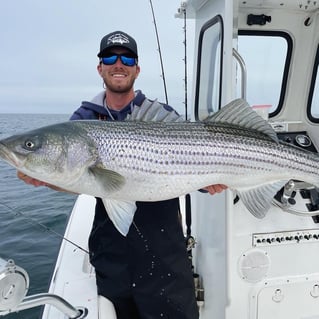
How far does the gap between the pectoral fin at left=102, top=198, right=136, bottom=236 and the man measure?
33 centimetres

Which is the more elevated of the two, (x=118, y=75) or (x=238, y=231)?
(x=118, y=75)

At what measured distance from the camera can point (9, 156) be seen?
2041 millimetres

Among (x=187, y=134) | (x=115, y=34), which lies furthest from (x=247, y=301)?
(x=115, y=34)

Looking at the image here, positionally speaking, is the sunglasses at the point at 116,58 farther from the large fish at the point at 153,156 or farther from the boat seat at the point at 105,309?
the boat seat at the point at 105,309

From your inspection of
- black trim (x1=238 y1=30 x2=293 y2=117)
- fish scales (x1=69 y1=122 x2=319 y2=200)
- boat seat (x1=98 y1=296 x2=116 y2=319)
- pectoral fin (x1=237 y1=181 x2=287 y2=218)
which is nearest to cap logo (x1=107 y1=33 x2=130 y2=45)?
fish scales (x1=69 y1=122 x2=319 y2=200)

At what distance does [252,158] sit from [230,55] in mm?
759

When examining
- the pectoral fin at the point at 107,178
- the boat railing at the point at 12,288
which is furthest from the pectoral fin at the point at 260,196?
the boat railing at the point at 12,288

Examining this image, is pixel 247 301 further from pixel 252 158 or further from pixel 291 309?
pixel 252 158

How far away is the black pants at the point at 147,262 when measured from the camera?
97.8 inches

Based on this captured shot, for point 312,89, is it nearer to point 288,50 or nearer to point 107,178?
point 288,50

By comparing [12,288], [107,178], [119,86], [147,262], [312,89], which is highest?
[312,89]

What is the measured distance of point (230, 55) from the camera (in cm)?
256

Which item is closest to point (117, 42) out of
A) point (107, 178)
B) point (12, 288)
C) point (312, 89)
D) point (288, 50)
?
point (107, 178)

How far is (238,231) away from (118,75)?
5.21ft
